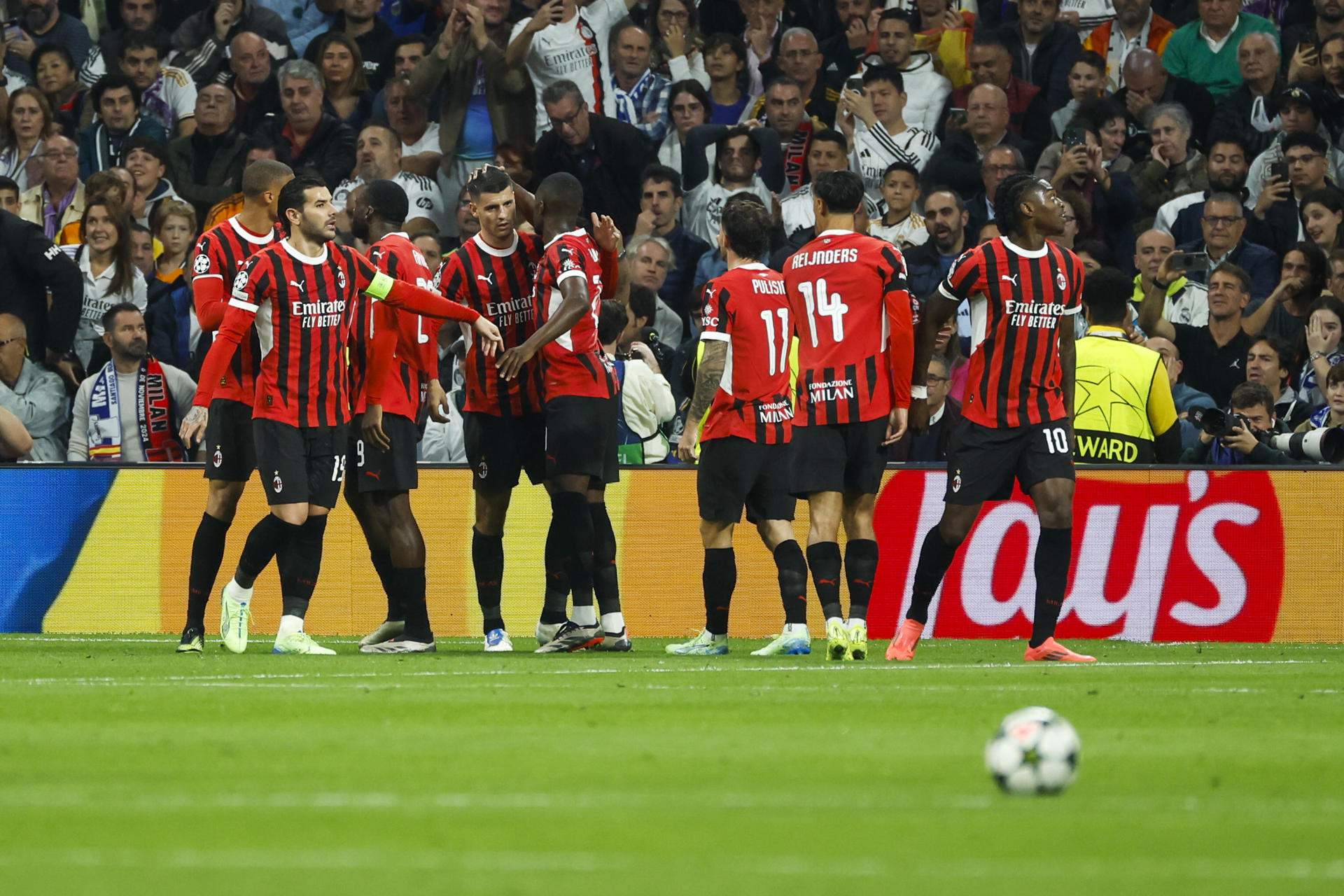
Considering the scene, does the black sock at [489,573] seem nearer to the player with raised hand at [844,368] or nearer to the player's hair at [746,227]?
the player with raised hand at [844,368]

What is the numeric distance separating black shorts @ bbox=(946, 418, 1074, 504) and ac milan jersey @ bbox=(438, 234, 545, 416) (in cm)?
228

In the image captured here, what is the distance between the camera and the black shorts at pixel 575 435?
1034 cm

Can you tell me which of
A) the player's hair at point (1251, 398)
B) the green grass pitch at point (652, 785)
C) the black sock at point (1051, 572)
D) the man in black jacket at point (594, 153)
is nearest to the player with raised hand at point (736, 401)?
the black sock at point (1051, 572)

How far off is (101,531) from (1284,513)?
7.54m

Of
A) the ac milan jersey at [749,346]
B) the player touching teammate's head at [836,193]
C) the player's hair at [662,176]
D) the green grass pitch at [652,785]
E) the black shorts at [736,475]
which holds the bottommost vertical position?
the green grass pitch at [652,785]

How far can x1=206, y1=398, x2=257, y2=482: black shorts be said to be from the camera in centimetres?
1032

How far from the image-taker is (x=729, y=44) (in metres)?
16.8

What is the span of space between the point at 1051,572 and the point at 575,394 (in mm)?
2545

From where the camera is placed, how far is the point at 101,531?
1341 cm

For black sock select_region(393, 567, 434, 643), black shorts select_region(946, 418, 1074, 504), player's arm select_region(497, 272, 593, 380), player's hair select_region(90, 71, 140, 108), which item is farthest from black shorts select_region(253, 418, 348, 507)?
player's hair select_region(90, 71, 140, 108)

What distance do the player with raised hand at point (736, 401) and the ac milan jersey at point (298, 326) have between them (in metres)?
1.80

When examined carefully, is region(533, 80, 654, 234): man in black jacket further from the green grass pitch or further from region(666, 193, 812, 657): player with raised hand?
the green grass pitch

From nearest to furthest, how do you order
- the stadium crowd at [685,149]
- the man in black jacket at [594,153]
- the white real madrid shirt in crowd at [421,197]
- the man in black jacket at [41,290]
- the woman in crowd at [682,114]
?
the stadium crowd at [685,149] < the man in black jacket at [41,290] < the man in black jacket at [594,153] < the white real madrid shirt in crowd at [421,197] < the woman in crowd at [682,114]

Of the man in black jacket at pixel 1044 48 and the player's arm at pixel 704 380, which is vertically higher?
the man in black jacket at pixel 1044 48
